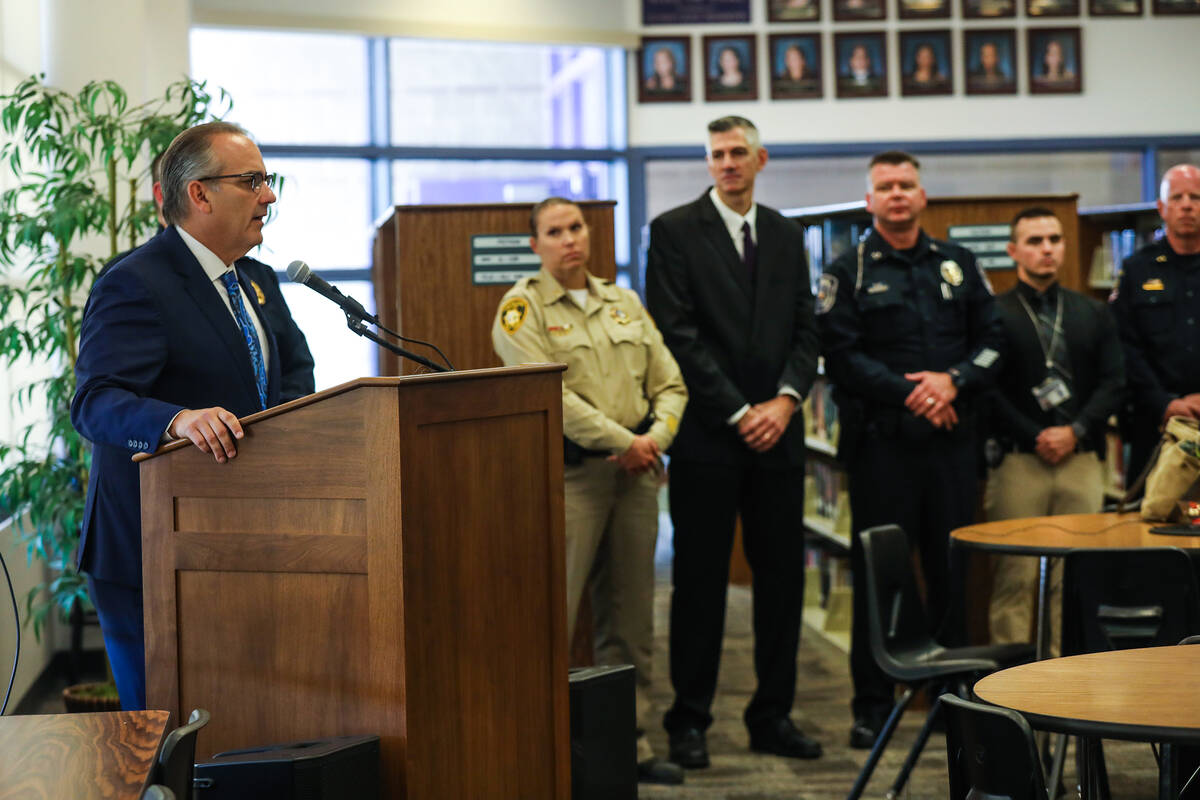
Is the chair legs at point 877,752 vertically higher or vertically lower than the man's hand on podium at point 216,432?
lower

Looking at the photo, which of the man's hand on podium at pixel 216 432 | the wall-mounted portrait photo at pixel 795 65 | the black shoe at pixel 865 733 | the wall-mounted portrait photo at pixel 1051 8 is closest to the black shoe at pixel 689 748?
the black shoe at pixel 865 733

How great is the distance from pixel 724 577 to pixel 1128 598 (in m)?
1.27

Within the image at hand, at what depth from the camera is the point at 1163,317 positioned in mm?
4777

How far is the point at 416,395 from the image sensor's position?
75.1 inches

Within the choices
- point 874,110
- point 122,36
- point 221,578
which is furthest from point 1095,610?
point 874,110

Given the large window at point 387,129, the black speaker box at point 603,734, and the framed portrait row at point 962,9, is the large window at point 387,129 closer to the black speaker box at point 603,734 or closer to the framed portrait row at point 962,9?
the framed portrait row at point 962,9

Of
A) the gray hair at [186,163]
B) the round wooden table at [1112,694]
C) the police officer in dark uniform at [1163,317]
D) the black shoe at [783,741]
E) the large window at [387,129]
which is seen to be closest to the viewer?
the round wooden table at [1112,694]

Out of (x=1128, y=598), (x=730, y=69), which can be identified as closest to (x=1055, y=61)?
(x=730, y=69)

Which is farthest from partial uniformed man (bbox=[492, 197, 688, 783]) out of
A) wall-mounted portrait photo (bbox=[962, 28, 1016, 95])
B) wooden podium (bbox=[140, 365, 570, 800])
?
wall-mounted portrait photo (bbox=[962, 28, 1016, 95])

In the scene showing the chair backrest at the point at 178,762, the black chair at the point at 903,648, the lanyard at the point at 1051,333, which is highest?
the lanyard at the point at 1051,333

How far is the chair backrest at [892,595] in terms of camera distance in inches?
131

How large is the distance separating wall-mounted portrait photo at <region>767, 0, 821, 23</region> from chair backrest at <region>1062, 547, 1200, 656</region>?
6.38 metres

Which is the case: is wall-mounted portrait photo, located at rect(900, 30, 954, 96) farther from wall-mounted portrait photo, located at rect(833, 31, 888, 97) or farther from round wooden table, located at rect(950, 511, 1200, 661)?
round wooden table, located at rect(950, 511, 1200, 661)

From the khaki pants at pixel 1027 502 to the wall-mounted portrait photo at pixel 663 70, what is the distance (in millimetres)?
5005
